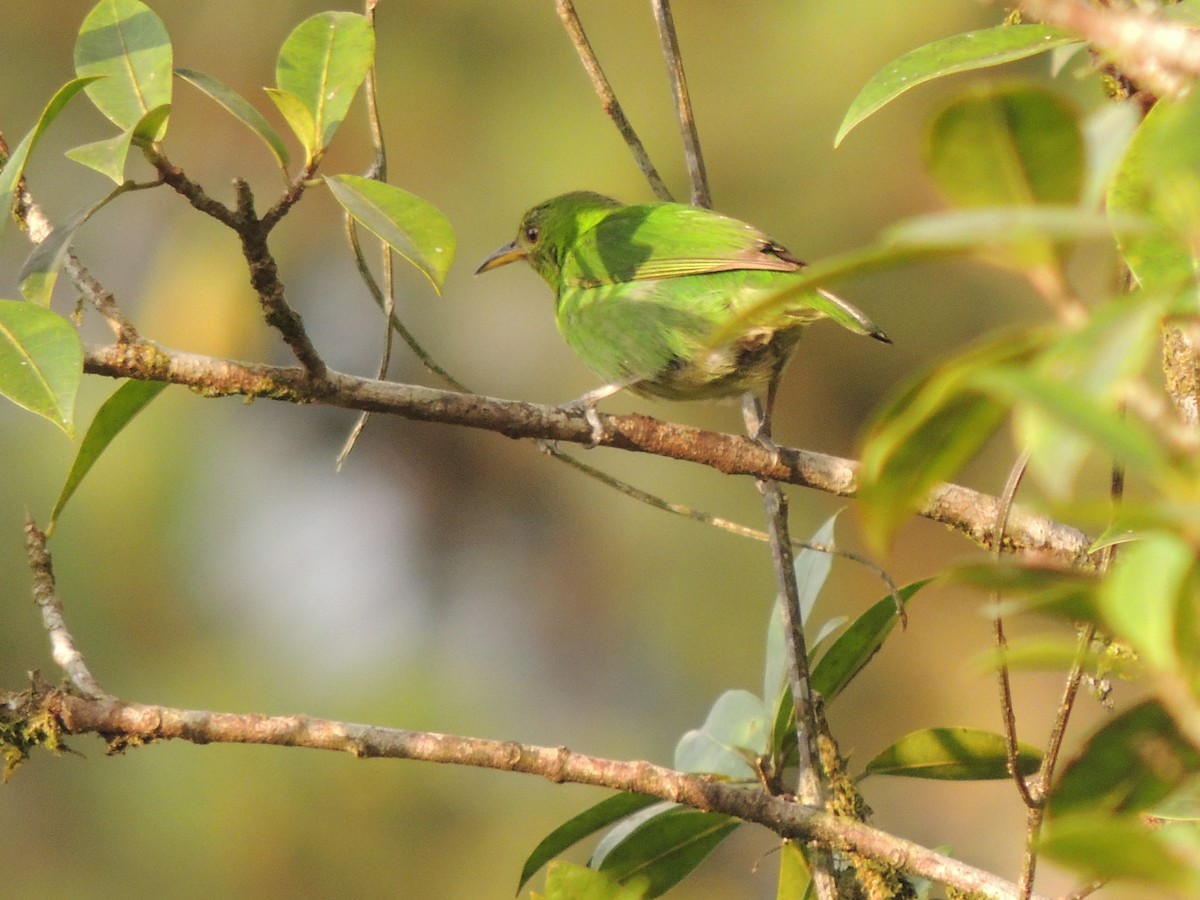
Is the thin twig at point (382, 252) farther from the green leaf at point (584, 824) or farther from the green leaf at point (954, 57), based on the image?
the green leaf at point (954, 57)

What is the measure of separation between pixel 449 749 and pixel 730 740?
75 centimetres

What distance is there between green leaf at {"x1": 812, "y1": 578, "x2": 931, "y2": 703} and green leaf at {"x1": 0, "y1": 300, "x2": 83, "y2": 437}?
131cm

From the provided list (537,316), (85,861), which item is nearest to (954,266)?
(537,316)

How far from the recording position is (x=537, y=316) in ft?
24.2

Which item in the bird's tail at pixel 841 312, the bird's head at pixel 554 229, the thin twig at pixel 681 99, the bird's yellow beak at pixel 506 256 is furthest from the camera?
the bird's yellow beak at pixel 506 256

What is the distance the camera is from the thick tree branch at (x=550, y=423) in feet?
5.67

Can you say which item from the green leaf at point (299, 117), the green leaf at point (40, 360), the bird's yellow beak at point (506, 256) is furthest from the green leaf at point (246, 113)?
the bird's yellow beak at point (506, 256)

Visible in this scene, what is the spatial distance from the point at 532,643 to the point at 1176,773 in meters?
6.88

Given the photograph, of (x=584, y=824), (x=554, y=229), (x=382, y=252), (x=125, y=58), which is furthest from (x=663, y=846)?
(x=554, y=229)

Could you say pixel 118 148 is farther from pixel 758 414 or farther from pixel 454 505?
pixel 454 505

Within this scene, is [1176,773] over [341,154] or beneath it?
beneath

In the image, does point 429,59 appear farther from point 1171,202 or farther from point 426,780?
point 1171,202

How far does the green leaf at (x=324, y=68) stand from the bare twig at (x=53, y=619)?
A: 0.74 meters

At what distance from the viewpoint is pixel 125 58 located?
156cm
